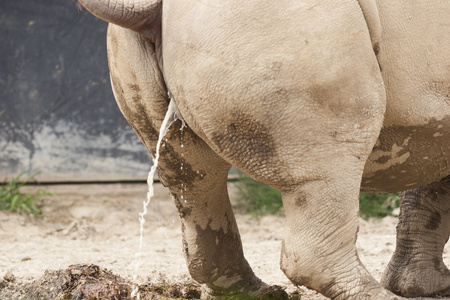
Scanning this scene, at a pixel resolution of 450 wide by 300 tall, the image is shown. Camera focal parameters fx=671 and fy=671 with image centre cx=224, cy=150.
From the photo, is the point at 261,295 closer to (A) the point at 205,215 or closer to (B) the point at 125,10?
(A) the point at 205,215

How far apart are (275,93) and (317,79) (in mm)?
142

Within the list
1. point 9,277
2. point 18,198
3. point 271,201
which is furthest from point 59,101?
point 9,277

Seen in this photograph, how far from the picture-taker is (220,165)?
2.72 meters

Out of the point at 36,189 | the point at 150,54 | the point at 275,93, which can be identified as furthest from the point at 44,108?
the point at 275,93

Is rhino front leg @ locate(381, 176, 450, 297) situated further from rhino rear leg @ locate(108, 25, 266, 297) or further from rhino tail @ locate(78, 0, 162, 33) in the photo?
rhino tail @ locate(78, 0, 162, 33)

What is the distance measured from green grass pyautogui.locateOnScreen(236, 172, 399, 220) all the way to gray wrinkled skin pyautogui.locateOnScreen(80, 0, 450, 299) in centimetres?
362

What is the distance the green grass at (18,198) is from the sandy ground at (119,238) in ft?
0.27

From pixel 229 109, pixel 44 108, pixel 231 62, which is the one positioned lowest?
pixel 229 109

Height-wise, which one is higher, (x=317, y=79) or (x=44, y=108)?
(x=44, y=108)

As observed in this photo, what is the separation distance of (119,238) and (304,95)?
3.67 m

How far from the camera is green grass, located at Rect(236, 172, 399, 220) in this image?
6.24m

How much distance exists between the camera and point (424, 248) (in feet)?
10.8

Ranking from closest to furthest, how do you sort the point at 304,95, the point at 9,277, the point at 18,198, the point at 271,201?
the point at 304,95 < the point at 9,277 < the point at 18,198 < the point at 271,201

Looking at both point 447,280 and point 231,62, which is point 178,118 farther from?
point 447,280
